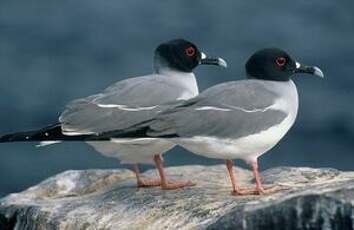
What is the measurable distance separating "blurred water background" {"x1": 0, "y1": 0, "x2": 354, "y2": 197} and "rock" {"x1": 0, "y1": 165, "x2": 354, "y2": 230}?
26.3 ft

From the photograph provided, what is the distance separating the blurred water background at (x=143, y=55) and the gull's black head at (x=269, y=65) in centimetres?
934

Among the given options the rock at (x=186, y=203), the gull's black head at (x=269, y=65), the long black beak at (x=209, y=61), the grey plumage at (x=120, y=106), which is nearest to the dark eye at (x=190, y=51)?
the long black beak at (x=209, y=61)

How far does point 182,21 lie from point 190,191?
1655 cm

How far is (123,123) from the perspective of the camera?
40.8 ft

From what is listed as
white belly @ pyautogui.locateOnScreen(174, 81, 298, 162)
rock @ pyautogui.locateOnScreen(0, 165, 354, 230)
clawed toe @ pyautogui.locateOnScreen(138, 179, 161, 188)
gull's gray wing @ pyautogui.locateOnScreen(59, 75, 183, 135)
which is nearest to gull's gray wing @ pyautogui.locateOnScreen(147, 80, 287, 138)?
white belly @ pyautogui.locateOnScreen(174, 81, 298, 162)

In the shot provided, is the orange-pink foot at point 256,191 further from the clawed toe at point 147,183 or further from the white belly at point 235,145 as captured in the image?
the clawed toe at point 147,183

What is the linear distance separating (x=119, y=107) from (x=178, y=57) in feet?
4.64

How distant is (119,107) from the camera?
12.7 meters

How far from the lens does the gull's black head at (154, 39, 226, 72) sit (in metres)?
13.8

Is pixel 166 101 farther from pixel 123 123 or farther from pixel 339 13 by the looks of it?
pixel 339 13

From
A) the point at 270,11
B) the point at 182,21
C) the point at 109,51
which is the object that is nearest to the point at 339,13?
the point at 270,11

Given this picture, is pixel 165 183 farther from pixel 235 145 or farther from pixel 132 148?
pixel 235 145

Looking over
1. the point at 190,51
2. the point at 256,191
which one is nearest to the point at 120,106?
the point at 190,51

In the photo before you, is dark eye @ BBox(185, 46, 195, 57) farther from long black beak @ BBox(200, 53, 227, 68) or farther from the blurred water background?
the blurred water background
